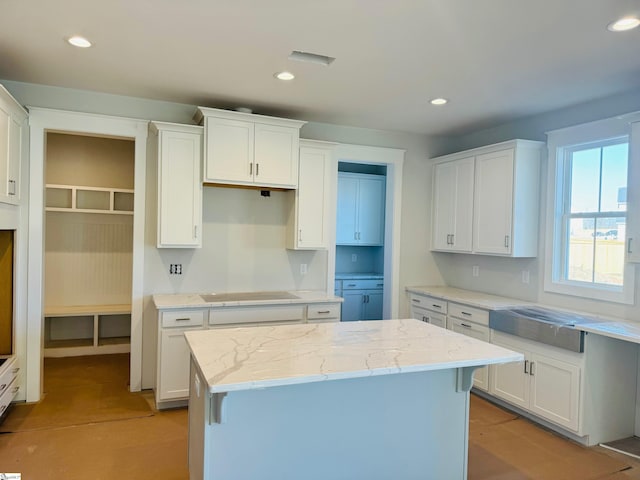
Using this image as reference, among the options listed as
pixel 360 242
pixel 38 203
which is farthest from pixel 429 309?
pixel 38 203

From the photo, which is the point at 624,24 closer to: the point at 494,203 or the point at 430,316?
the point at 494,203

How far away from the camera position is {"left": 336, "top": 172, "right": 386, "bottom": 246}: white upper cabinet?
6.08 meters

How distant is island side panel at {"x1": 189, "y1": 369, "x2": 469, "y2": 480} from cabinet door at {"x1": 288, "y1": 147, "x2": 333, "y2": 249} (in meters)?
2.13

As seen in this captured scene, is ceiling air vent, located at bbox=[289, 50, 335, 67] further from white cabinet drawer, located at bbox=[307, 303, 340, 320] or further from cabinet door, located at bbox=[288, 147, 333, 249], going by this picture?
white cabinet drawer, located at bbox=[307, 303, 340, 320]

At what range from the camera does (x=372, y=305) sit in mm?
5992

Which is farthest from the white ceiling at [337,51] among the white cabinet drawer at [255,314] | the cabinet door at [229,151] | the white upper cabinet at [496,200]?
the white cabinet drawer at [255,314]

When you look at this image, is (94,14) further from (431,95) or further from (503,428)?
(503,428)

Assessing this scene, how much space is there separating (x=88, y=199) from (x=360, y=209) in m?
3.49

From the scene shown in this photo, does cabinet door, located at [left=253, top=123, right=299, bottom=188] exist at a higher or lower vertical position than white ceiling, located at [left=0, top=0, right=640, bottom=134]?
lower

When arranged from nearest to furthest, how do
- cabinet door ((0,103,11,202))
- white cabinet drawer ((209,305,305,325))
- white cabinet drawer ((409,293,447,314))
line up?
1. cabinet door ((0,103,11,202))
2. white cabinet drawer ((209,305,305,325))
3. white cabinet drawer ((409,293,447,314))

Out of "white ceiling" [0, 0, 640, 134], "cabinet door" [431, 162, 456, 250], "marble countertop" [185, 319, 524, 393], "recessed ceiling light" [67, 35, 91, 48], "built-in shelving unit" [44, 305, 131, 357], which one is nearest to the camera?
"marble countertop" [185, 319, 524, 393]

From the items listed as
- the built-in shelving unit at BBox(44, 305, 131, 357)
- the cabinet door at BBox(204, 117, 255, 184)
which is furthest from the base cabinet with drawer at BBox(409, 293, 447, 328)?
the built-in shelving unit at BBox(44, 305, 131, 357)

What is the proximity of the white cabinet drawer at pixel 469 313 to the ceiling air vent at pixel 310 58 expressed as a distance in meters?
2.49

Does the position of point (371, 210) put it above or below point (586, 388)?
above
